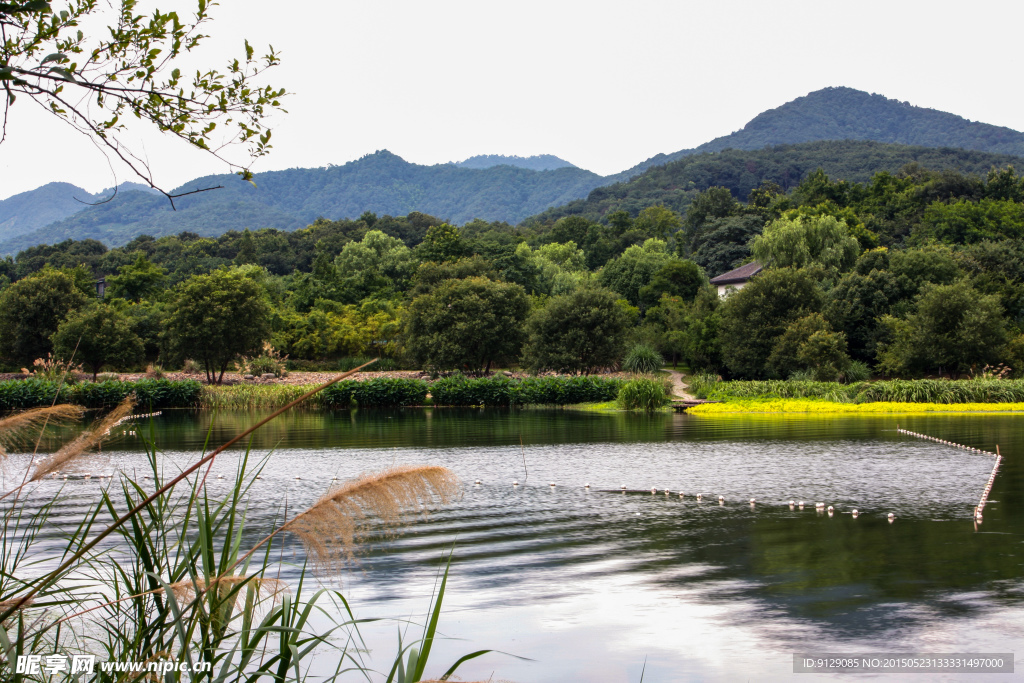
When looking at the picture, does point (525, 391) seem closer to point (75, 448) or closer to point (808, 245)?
point (808, 245)

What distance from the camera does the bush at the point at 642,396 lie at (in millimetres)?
30734

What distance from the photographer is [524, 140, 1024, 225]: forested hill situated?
105 m

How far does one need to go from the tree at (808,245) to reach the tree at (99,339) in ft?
116

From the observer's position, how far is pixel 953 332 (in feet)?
→ 109

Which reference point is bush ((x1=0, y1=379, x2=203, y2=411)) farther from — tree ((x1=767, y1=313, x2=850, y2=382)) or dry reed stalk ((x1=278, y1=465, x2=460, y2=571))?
dry reed stalk ((x1=278, y1=465, x2=460, y2=571))

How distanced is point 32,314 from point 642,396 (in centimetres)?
3515

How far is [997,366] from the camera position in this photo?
32.9 meters

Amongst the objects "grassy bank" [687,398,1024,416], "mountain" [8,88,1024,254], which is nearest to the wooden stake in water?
"grassy bank" [687,398,1024,416]

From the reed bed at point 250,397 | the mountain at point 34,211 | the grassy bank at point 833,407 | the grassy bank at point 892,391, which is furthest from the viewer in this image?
the mountain at point 34,211

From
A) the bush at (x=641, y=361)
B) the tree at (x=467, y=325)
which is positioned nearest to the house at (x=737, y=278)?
the bush at (x=641, y=361)

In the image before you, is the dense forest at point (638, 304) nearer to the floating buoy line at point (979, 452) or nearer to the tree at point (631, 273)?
the tree at point (631, 273)

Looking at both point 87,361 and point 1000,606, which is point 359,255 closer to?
point 87,361

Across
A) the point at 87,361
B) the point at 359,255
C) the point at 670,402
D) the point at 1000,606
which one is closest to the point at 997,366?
the point at 670,402

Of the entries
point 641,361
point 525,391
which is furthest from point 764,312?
point 525,391
